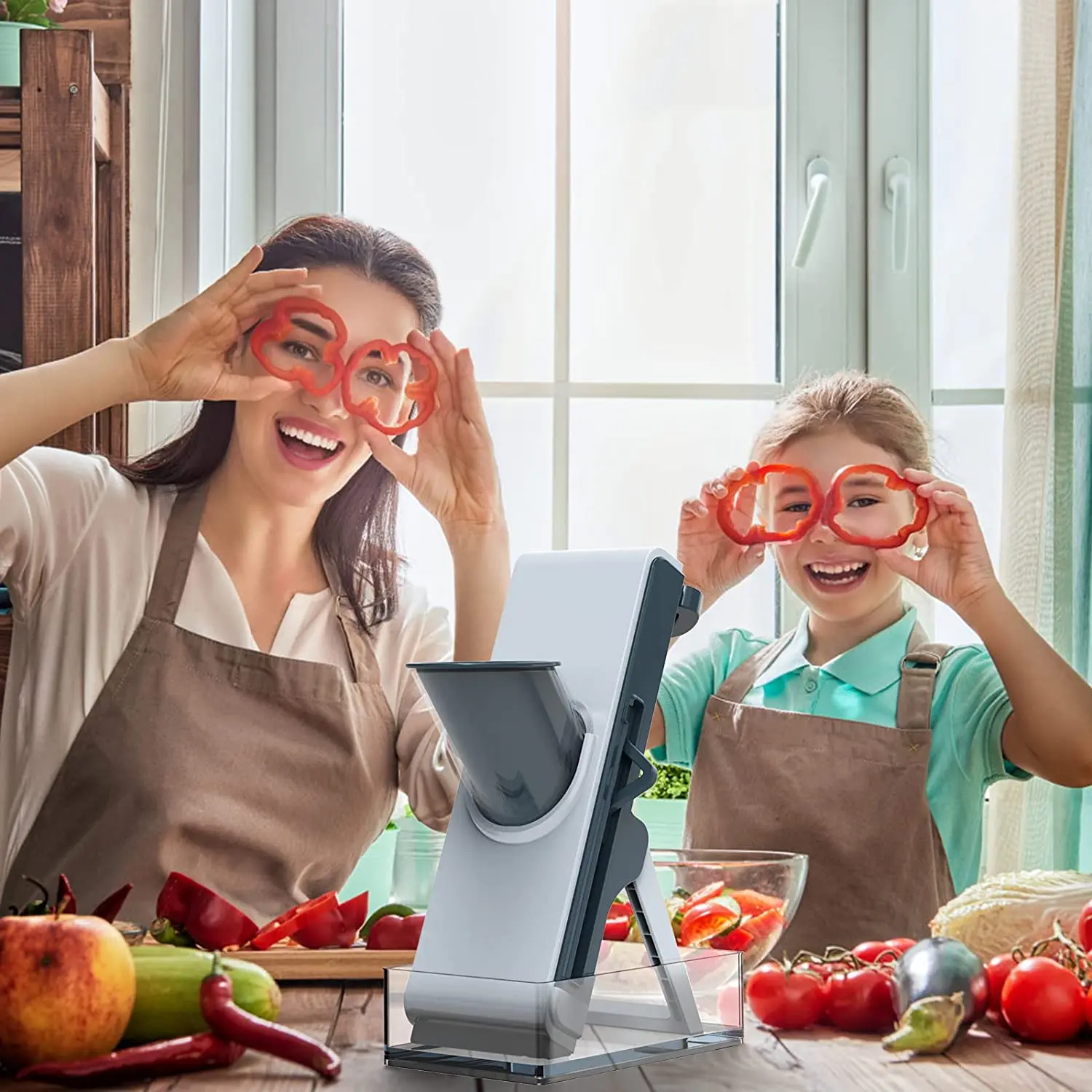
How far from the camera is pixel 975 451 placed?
82.8 inches

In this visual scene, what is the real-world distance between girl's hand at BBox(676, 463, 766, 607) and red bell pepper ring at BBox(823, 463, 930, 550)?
228 millimetres

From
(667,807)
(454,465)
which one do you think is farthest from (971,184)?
(667,807)

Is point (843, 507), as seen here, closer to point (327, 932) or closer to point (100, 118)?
point (327, 932)

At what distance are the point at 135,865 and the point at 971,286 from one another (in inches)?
59.2

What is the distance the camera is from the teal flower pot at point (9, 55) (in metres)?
1.70

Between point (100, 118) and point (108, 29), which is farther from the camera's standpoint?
point (108, 29)

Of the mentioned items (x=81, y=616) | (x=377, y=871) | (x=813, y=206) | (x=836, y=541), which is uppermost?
(x=813, y=206)

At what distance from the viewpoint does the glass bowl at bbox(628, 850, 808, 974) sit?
3.27ft

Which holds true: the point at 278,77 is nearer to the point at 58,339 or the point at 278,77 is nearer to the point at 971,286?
the point at 58,339

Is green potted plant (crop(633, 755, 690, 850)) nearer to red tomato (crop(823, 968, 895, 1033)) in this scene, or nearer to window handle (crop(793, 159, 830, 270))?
window handle (crop(793, 159, 830, 270))

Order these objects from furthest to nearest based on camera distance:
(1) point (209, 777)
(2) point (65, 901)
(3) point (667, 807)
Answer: (3) point (667, 807), (1) point (209, 777), (2) point (65, 901)

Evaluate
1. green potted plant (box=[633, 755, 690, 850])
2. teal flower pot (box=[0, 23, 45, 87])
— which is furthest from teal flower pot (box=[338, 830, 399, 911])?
teal flower pot (box=[0, 23, 45, 87])

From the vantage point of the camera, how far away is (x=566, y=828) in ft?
2.50

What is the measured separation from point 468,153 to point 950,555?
102cm
